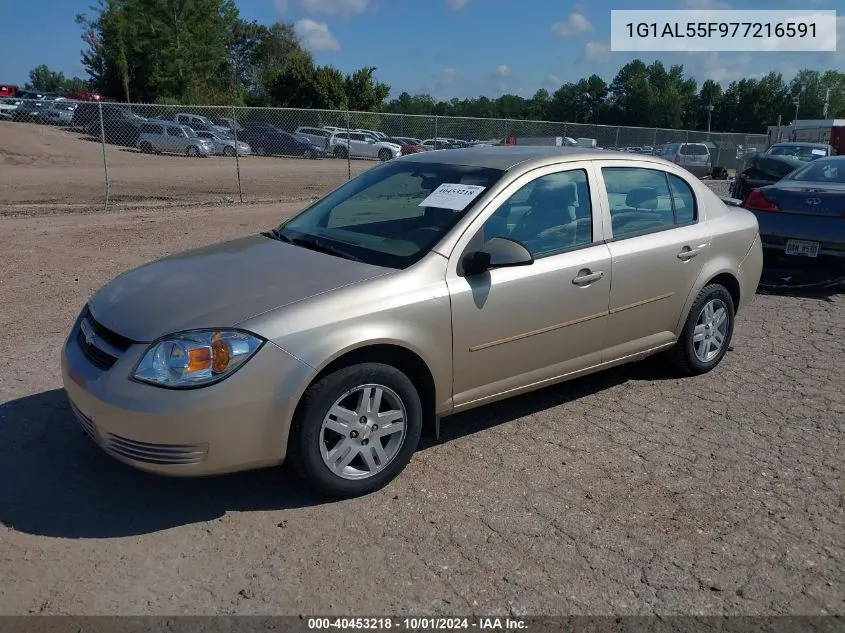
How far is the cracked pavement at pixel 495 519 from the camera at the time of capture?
289cm

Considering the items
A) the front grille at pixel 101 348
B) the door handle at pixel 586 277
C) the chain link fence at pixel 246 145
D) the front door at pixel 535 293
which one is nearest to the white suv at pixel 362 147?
the chain link fence at pixel 246 145

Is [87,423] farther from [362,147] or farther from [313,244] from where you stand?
[362,147]

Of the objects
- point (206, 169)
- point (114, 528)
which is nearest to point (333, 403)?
point (114, 528)

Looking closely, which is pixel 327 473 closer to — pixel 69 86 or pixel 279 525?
pixel 279 525

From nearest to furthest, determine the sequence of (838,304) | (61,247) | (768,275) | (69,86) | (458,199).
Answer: (458,199) < (838,304) < (768,275) < (61,247) < (69,86)

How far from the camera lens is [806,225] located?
7.95m

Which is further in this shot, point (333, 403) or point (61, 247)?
point (61, 247)

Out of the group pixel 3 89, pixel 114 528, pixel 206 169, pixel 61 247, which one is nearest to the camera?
pixel 114 528

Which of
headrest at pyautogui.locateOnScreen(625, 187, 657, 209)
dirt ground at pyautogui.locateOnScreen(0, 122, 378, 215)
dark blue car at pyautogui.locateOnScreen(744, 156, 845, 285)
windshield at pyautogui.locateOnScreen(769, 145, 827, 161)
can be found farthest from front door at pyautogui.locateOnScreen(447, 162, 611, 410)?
windshield at pyautogui.locateOnScreen(769, 145, 827, 161)

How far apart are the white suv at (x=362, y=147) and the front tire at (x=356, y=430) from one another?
25.9 metres

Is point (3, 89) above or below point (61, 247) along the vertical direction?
above

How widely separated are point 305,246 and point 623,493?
216 centimetres

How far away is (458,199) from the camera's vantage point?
4090 millimetres

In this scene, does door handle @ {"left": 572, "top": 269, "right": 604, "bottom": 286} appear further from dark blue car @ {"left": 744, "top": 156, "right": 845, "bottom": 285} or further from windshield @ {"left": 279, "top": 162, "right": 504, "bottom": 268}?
dark blue car @ {"left": 744, "top": 156, "right": 845, "bottom": 285}
